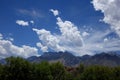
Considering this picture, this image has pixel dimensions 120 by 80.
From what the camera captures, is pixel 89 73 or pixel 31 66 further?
pixel 89 73

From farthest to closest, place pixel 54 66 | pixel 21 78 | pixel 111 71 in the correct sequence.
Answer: pixel 111 71 → pixel 54 66 → pixel 21 78

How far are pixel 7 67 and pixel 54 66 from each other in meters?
26.7

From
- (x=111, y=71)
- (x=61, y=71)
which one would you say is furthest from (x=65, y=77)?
(x=111, y=71)

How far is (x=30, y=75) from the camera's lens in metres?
130

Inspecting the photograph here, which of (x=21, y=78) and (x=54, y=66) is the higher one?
(x=54, y=66)

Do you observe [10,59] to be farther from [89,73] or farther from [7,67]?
[89,73]

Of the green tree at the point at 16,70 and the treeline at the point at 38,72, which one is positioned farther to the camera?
the treeline at the point at 38,72

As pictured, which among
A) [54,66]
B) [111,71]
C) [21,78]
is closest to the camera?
[21,78]

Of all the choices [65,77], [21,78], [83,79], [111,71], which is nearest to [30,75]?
[21,78]

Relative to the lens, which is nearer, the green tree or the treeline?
→ the green tree

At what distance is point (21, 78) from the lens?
127875 mm

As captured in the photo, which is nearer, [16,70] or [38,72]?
[16,70]

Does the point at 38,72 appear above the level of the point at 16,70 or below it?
above

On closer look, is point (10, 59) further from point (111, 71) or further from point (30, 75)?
point (111, 71)
